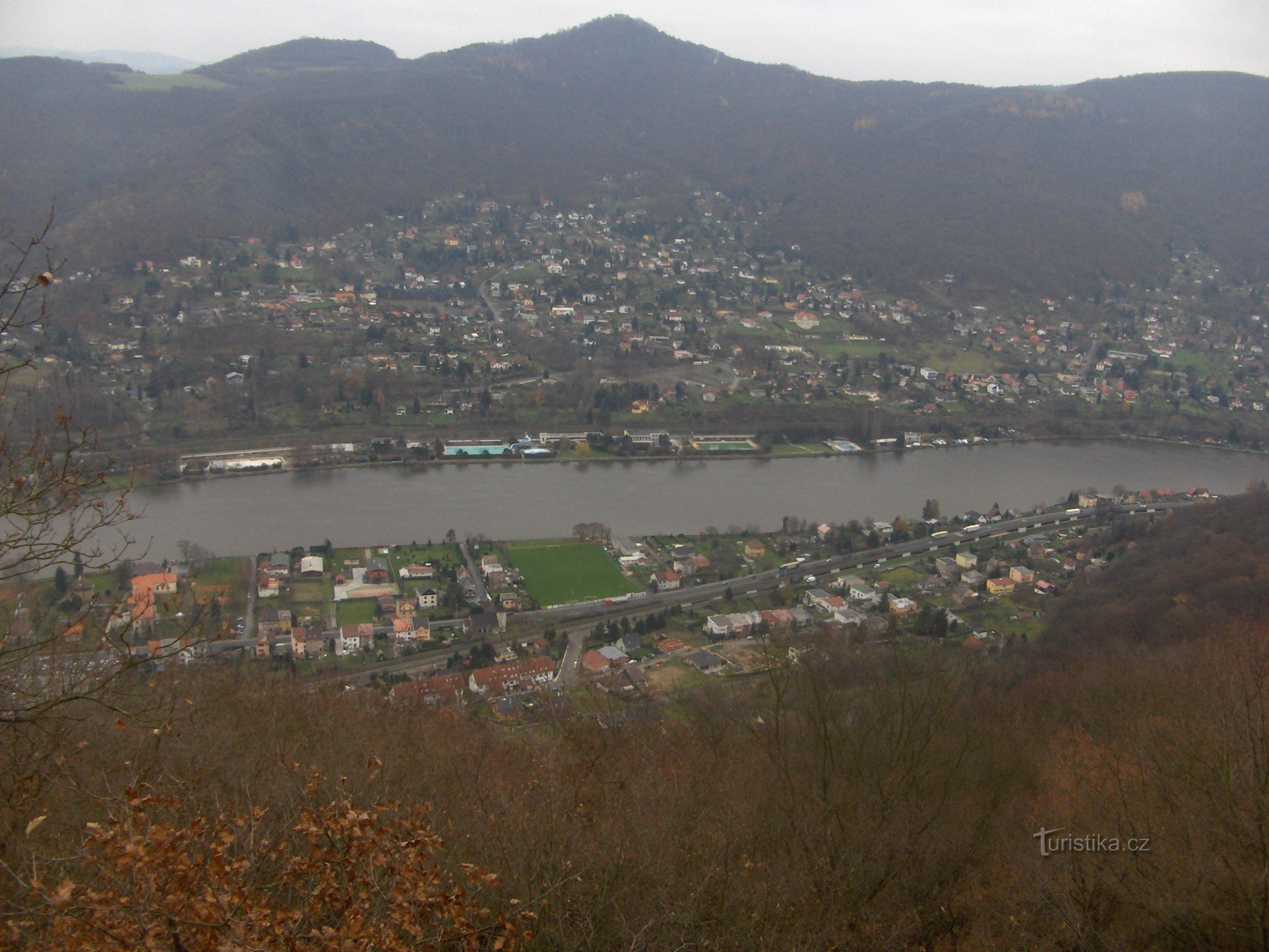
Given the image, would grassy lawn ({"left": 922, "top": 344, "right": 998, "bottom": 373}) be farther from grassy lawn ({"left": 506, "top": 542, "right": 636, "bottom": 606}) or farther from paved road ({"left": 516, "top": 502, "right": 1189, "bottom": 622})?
grassy lawn ({"left": 506, "top": 542, "right": 636, "bottom": 606})

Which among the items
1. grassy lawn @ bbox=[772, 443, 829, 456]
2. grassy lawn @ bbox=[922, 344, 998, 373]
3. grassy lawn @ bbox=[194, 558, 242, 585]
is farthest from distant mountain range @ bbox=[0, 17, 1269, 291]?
grassy lawn @ bbox=[194, 558, 242, 585]

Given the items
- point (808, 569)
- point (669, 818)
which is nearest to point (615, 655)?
point (808, 569)

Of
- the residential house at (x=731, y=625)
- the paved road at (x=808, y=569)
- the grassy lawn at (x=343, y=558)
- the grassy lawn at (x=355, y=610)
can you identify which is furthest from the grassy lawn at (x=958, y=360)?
the grassy lawn at (x=355, y=610)

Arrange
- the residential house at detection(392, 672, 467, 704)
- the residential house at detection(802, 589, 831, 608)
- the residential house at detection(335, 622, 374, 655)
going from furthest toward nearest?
1. the residential house at detection(802, 589, 831, 608)
2. the residential house at detection(335, 622, 374, 655)
3. the residential house at detection(392, 672, 467, 704)

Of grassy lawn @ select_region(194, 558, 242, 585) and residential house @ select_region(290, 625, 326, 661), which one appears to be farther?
grassy lawn @ select_region(194, 558, 242, 585)

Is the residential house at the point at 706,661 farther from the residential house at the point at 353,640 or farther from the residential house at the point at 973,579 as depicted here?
the residential house at the point at 973,579

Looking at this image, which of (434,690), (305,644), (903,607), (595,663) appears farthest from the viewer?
(903,607)

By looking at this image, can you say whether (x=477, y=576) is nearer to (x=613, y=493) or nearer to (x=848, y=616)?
(x=613, y=493)

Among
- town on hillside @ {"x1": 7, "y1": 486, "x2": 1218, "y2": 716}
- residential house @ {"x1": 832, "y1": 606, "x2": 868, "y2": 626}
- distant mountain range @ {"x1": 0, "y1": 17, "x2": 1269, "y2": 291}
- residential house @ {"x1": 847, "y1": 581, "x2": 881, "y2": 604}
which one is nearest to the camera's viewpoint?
town on hillside @ {"x1": 7, "y1": 486, "x2": 1218, "y2": 716}
